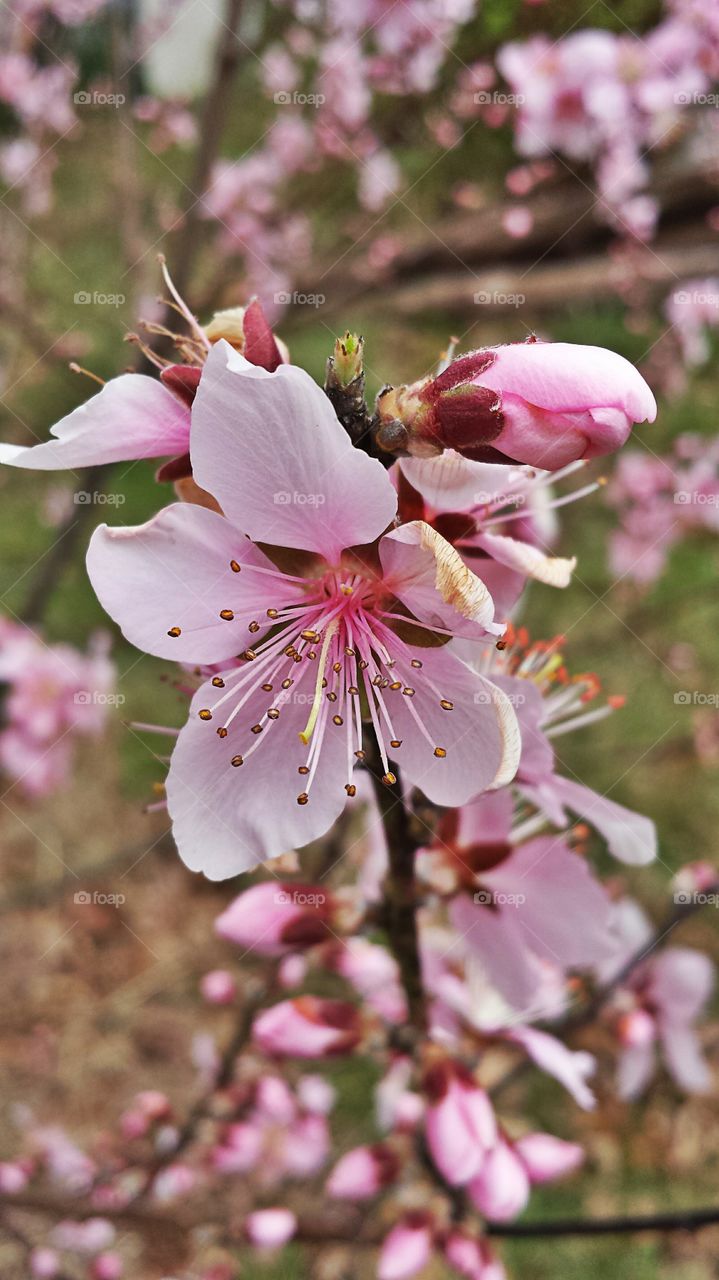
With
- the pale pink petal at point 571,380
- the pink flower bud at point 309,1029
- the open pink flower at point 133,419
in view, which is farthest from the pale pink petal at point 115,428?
the pink flower bud at point 309,1029

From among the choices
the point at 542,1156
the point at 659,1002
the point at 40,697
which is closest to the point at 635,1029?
the point at 659,1002

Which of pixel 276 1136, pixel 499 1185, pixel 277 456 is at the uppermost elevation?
pixel 277 456

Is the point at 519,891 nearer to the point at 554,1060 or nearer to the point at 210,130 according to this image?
the point at 554,1060

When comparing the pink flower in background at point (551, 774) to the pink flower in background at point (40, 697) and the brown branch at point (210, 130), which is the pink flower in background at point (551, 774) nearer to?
the brown branch at point (210, 130)

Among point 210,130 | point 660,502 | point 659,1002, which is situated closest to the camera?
point 659,1002

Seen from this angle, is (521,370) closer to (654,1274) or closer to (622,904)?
(622,904)

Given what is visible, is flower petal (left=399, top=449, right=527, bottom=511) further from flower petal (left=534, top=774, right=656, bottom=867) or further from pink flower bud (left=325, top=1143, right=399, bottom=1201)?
pink flower bud (left=325, top=1143, right=399, bottom=1201)

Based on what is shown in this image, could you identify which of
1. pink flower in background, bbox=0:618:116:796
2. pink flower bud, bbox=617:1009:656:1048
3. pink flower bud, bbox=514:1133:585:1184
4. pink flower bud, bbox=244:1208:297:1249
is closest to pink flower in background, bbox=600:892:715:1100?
pink flower bud, bbox=617:1009:656:1048

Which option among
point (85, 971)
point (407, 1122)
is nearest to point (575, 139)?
point (407, 1122)
